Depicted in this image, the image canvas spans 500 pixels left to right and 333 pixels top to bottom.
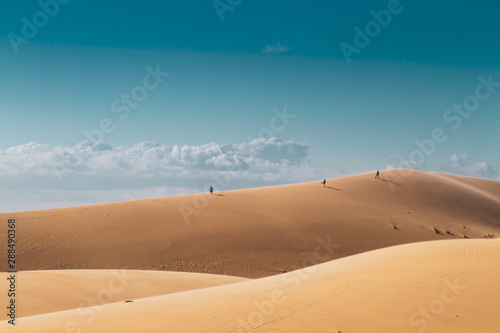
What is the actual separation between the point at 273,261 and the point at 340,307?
1481 cm

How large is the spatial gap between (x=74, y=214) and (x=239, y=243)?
12745mm

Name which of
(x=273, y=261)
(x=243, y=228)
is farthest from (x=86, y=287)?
(x=243, y=228)

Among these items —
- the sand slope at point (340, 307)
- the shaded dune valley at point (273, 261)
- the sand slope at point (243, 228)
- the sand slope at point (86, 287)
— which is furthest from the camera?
the sand slope at point (243, 228)

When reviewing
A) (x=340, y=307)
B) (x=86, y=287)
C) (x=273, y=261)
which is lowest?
(x=273, y=261)

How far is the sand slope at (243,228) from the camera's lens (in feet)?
72.5

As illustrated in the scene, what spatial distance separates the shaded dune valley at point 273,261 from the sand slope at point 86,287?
62 mm

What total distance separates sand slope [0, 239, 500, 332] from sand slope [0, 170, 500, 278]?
12.1 meters

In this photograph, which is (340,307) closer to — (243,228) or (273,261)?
(273,261)

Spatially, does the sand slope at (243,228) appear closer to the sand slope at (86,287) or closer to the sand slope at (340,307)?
the sand slope at (86,287)

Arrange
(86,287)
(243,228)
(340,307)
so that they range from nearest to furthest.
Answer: (340,307) < (86,287) < (243,228)

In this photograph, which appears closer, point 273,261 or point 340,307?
point 340,307

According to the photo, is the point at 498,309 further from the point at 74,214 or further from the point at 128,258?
the point at 74,214

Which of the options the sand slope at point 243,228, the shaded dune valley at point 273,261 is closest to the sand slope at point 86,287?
the shaded dune valley at point 273,261

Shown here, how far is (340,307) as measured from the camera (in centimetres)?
795
